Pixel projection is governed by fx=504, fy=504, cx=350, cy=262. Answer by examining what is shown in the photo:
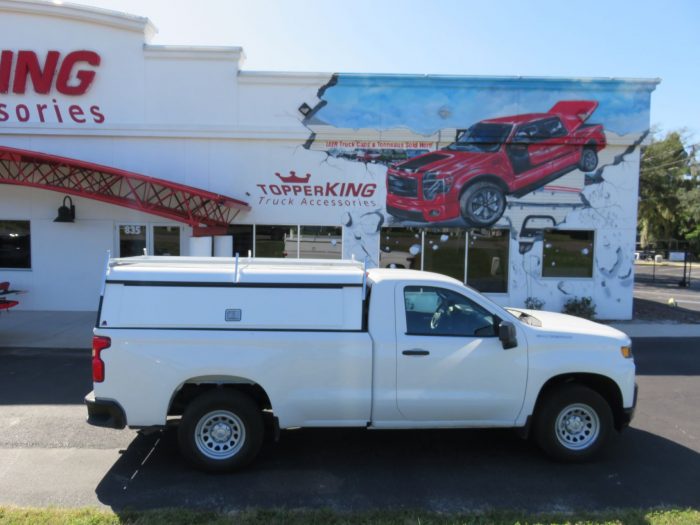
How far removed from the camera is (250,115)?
1284 cm

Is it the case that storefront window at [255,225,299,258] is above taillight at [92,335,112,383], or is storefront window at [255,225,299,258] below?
above

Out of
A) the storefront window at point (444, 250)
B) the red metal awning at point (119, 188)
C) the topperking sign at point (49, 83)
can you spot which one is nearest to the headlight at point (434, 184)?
the storefront window at point (444, 250)

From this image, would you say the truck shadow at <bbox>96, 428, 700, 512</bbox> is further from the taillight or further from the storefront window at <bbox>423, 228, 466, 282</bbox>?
the storefront window at <bbox>423, 228, 466, 282</bbox>

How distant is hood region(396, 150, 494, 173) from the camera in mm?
12984

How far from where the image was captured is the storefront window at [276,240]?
43.3ft

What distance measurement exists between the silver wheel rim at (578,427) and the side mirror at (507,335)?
34.7 inches

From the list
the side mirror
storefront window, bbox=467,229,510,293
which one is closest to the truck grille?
storefront window, bbox=467,229,510,293

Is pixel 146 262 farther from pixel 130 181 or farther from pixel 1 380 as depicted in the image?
pixel 130 181

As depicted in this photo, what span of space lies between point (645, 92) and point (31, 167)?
50.8 feet

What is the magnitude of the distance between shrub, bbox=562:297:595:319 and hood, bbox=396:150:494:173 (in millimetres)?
4324

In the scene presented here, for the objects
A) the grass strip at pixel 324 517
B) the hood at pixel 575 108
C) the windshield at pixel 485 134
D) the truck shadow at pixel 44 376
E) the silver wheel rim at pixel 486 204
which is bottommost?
the truck shadow at pixel 44 376

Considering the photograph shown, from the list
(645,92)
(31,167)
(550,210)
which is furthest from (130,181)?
(645,92)

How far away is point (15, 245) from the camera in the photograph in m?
13.2

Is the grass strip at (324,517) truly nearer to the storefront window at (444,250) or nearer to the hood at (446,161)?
the storefront window at (444,250)
